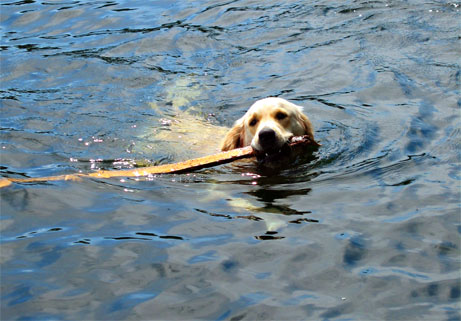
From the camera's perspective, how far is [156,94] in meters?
9.03

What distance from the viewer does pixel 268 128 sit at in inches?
244

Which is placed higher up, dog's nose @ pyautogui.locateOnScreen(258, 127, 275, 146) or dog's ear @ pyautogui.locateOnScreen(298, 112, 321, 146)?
dog's nose @ pyautogui.locateOnScreen(258, 127, 275, 146)

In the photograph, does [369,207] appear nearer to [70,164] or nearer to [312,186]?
[312,186]

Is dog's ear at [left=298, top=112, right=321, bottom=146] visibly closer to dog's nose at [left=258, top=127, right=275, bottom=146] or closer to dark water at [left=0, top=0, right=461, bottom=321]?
dark water at [left=0, top=0, right=461, bottom=321]

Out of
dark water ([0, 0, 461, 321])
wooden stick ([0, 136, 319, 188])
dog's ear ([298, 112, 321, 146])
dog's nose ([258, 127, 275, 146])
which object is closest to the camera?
dark water ([0, 0, 461, 321])

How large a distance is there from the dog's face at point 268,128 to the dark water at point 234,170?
11.9 inches

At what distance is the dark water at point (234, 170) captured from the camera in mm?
4062

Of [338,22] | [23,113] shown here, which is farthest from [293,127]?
[338,22]

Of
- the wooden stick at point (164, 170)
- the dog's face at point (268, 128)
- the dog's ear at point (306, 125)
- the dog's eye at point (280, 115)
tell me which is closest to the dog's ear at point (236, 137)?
the dog's face at point (268, 128)

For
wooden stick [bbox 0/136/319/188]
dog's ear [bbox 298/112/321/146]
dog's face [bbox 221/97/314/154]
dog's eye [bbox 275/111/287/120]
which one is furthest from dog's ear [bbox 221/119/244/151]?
wooden stick [bbox 0/136/319/188]

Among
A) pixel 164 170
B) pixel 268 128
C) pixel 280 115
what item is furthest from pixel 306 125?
pixel 164 170

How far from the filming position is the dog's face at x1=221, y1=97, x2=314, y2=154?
6.25 metres

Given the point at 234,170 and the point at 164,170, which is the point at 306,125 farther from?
the point at 164,170

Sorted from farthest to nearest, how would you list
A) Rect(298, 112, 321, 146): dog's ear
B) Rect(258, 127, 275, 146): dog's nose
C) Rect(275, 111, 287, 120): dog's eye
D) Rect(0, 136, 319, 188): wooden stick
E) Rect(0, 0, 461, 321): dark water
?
1. Rect(298, 112, 321, 146): dog's ear
2. Rect(275, 111, 287, 120): dog's eye
3. Rect(258, 127, 275, 146): dog's nose
4. Rect(0, 136, 319, 188): wooden stick
5. Rect(0, 0, 461, 321): dark water
